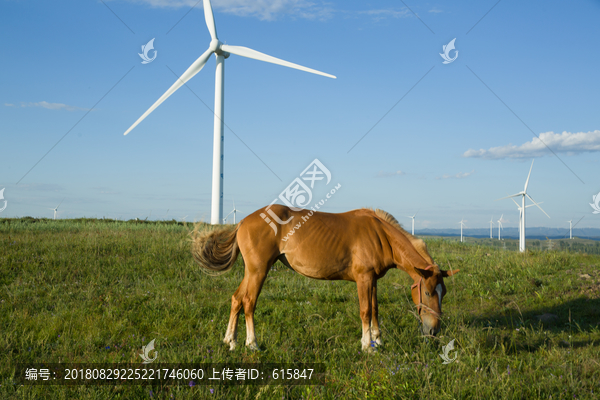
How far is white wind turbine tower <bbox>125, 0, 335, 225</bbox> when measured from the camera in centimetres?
2083

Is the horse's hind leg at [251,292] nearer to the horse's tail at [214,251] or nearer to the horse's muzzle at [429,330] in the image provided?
the horse's tail at [214,251]

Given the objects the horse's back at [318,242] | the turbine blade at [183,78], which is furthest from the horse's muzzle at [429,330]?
the turbine blade at [183,78]

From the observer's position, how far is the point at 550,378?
4160mm

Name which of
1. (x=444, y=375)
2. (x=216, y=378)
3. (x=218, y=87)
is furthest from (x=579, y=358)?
(x=218, y=87)

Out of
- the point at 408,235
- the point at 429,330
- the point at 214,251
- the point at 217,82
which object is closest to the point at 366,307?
the point at 429,330

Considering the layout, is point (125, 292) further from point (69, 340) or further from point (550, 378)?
point (550, 378)

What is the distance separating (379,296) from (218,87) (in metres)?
17.9

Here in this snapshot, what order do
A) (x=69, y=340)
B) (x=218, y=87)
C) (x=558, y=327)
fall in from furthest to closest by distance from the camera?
(x=218, y=87), (x=558, y=327), (x=69, y=340)

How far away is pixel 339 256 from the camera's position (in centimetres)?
544

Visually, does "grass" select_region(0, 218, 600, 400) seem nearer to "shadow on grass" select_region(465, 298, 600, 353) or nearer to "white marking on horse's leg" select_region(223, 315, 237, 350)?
"shadow on grass" select_region(465, 298, 600, 353)

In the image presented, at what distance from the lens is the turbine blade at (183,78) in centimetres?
2091
